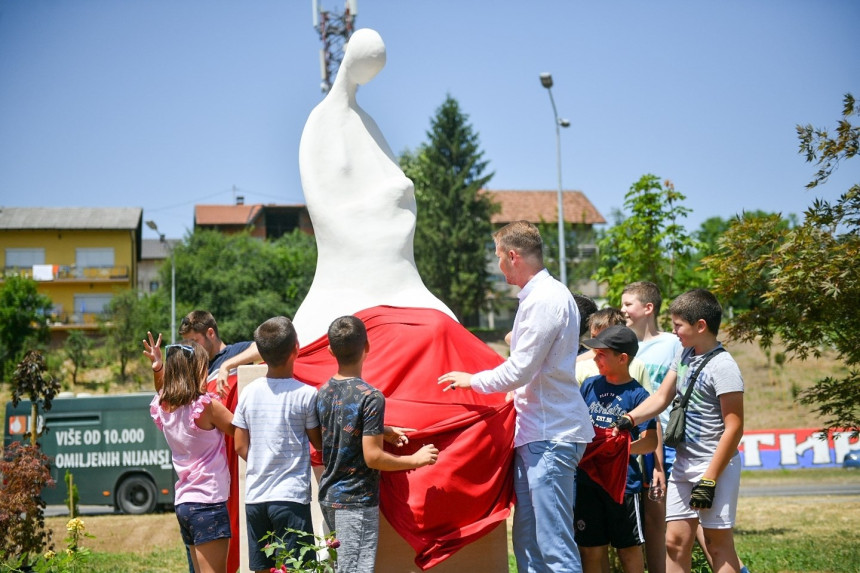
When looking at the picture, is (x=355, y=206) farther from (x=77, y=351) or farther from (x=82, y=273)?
(x=82, y=273)

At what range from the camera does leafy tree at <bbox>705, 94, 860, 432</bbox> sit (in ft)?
23.2

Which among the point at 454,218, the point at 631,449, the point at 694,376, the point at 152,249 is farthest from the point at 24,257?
the point at 694,376

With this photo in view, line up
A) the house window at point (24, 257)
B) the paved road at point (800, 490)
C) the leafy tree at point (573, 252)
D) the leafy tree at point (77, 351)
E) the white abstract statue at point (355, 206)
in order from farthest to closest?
the house window at point (24, 257) < the leafy tree at point (77, 351) < the leafy tree at point (573, 252) < the paved road at point (800, 490) < the white abstract statue at point (355, 206)

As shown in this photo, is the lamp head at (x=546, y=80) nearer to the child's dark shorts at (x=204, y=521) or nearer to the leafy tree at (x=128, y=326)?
the child's dark shorts at (x=204, y=521)

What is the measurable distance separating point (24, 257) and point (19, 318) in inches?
420

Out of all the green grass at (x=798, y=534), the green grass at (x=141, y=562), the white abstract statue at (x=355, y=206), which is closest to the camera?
the white abstract statue at (x=355, y=206)

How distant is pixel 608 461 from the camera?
4.26 m

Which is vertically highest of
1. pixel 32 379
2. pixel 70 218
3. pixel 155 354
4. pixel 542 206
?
pixel 542 206

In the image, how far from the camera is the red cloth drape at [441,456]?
406cm

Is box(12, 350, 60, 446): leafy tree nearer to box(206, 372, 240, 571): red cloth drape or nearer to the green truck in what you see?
box(206, 372, 240, 571): red cloth drape

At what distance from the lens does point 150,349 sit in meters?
4.51

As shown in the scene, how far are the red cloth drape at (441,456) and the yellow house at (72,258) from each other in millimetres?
49014

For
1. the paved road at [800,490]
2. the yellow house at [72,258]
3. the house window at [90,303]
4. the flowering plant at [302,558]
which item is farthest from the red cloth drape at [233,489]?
the house window at [90,303]

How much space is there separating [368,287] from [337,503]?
2107 millimetres
